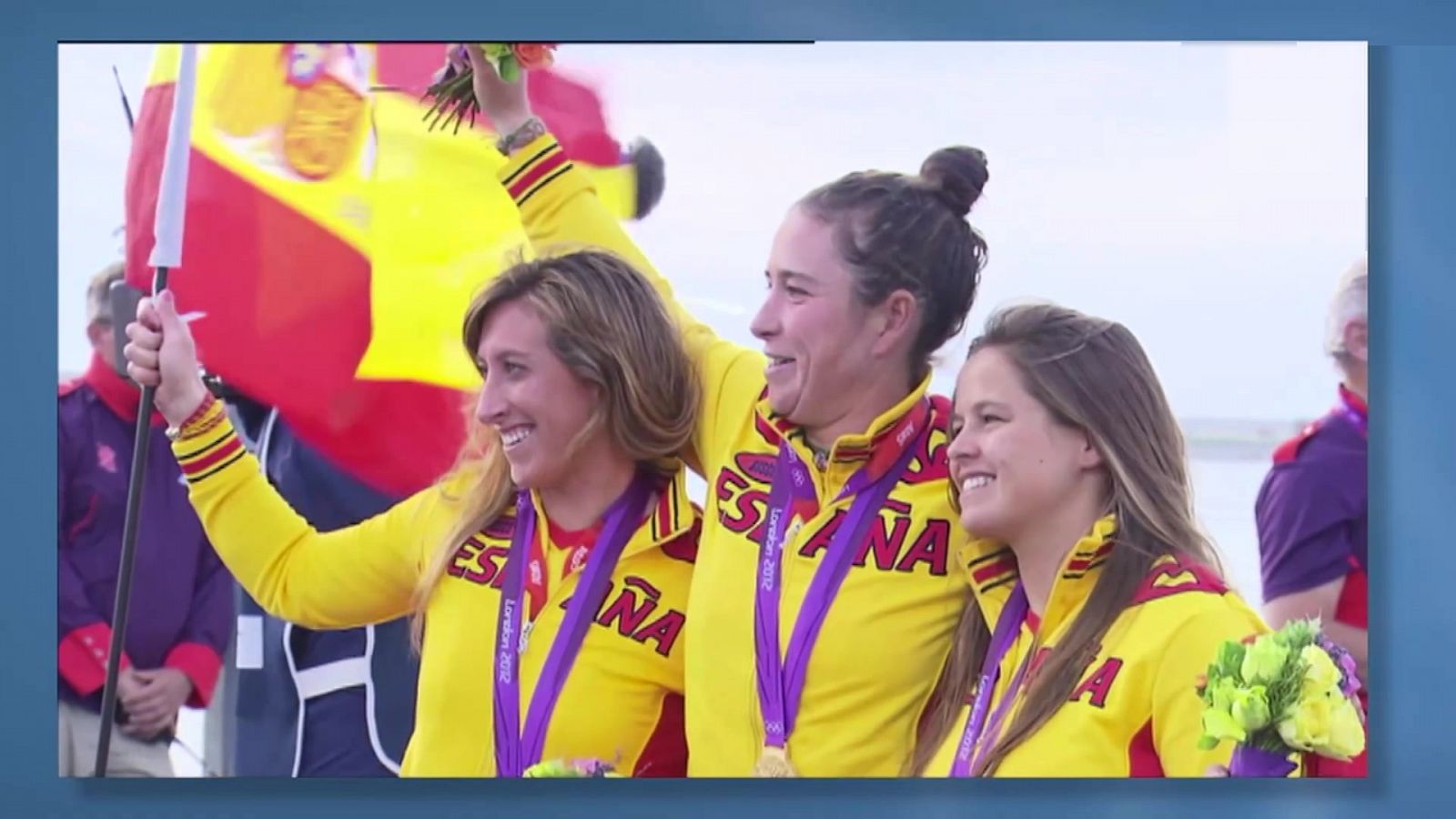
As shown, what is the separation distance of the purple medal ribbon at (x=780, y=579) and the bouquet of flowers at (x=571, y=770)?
25 centimetres

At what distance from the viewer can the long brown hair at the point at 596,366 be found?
2.74 metres

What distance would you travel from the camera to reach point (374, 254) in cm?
276

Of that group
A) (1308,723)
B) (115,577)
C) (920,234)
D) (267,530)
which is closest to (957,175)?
(920,234)

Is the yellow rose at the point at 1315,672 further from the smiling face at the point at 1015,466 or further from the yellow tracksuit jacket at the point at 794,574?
the yellow tracksuit jacket at the point at 794,574

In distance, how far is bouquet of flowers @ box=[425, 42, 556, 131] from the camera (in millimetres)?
2764

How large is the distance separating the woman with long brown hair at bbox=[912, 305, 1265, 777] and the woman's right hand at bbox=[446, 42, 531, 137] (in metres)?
0.78

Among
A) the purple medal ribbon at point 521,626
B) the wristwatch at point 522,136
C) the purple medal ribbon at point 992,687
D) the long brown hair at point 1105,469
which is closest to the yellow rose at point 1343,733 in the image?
the long brown hair at point 1105,469

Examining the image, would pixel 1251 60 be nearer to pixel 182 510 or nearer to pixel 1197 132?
pixel 1197 132

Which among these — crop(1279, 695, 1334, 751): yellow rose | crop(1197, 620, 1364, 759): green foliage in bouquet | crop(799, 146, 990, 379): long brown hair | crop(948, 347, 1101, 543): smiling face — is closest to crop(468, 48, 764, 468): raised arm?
crop(799, 146, 990, 379): long brown hair

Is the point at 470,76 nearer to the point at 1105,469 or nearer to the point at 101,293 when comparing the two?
the point at 101,293

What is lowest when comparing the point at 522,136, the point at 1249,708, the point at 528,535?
the point at 1249,708

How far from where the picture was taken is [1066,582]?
8.79 ft

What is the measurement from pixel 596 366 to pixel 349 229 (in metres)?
0.43

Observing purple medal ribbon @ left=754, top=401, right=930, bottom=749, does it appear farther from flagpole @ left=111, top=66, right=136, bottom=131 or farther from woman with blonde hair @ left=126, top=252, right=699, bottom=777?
flagpole @ left=111, top=66, right=136, bottom=131
